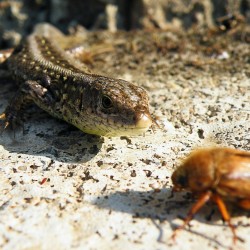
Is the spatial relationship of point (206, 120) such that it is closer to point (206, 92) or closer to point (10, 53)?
point (206, 92)

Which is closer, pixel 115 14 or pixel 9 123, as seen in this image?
pixel 9 123

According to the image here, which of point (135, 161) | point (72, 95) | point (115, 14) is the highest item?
point (72, 95)

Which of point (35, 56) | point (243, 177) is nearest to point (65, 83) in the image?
point (35, 56)

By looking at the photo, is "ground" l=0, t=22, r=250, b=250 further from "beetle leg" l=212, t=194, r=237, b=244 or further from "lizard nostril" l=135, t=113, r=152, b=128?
"lizard nostril" l=135, t=113, r=152, b=128

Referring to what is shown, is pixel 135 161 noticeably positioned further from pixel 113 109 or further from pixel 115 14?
pixel 115 14

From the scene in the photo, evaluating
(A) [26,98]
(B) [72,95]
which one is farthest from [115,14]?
(B) [72,95]

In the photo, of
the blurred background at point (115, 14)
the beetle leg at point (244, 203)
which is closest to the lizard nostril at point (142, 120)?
the beetle leg at point (244, 203)

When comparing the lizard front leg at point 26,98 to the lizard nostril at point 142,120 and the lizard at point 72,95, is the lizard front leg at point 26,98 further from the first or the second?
the lizard nostril at point 142,120
